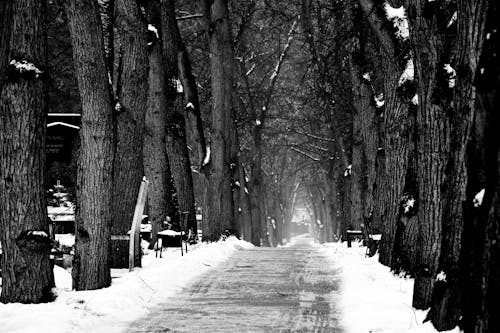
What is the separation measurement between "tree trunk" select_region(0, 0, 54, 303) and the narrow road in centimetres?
131

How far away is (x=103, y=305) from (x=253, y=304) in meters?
1.91

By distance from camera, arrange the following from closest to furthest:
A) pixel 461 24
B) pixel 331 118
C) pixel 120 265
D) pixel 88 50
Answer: pixel 461 24, pixel 88 50, pixel 120 265, pixel 331 118

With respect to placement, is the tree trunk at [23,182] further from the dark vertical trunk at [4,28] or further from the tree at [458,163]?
the tree at [458,163]

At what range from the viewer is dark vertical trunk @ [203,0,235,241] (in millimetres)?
21438

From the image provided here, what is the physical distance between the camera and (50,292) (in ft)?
26.0

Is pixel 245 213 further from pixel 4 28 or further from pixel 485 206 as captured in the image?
pixel 485 206

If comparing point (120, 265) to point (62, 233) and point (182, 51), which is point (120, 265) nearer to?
point (62, 233)

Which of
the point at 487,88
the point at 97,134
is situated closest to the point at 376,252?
the point at 97,134

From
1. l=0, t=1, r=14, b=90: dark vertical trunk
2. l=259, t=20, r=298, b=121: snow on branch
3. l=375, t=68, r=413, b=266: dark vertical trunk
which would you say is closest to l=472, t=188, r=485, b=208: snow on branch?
l=0, t=1, r=14, b=90: dark vertical trunk

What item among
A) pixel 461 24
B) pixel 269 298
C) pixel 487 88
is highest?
pixel 461 24

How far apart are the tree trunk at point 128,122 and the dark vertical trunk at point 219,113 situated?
8.84m

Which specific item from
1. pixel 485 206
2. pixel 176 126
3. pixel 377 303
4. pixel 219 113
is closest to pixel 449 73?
pixel 377 303

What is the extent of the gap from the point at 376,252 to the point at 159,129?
18.6 feet

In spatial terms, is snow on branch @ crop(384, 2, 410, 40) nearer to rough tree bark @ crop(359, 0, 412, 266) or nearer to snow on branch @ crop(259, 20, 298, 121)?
rough tree bark @ crop(359, 0, 412, 266)
